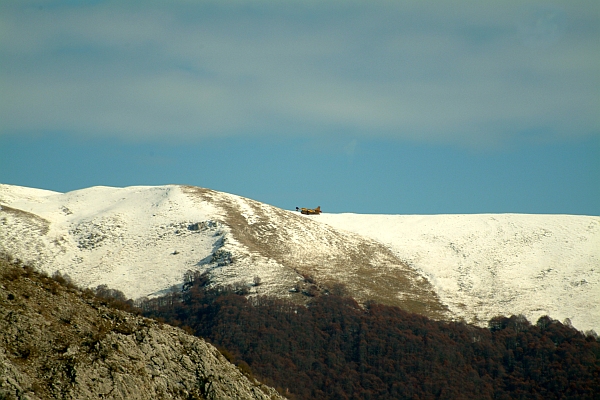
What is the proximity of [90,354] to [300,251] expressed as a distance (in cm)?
8382

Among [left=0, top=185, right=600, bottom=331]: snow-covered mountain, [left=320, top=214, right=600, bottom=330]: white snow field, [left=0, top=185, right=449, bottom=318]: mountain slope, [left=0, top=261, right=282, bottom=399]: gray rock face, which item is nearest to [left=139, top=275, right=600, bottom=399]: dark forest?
[left=0, top=185, right=600, bottom=331]: snow-covered mountain

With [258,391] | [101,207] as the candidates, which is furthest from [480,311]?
[258,391]

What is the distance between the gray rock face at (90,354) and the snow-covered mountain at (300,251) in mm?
67281

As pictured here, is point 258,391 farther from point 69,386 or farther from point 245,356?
point 245,356

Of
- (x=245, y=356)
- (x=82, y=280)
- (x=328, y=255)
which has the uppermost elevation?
(x=328, y=255)

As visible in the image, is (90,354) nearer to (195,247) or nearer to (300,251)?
(195,247)

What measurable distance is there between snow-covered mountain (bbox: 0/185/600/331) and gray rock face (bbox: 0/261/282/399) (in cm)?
6728

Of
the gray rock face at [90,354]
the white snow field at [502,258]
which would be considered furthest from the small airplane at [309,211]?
the gray rock face at [90,354]

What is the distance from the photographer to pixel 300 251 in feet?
344

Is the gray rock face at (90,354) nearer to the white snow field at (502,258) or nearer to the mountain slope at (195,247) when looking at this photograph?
the mountain slope at (195,247)

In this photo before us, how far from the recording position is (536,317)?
94438mm

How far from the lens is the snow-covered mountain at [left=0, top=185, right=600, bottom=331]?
96.0m

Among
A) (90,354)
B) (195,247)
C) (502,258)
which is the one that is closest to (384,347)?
(195,247)

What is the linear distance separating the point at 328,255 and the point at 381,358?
73.5 ft
